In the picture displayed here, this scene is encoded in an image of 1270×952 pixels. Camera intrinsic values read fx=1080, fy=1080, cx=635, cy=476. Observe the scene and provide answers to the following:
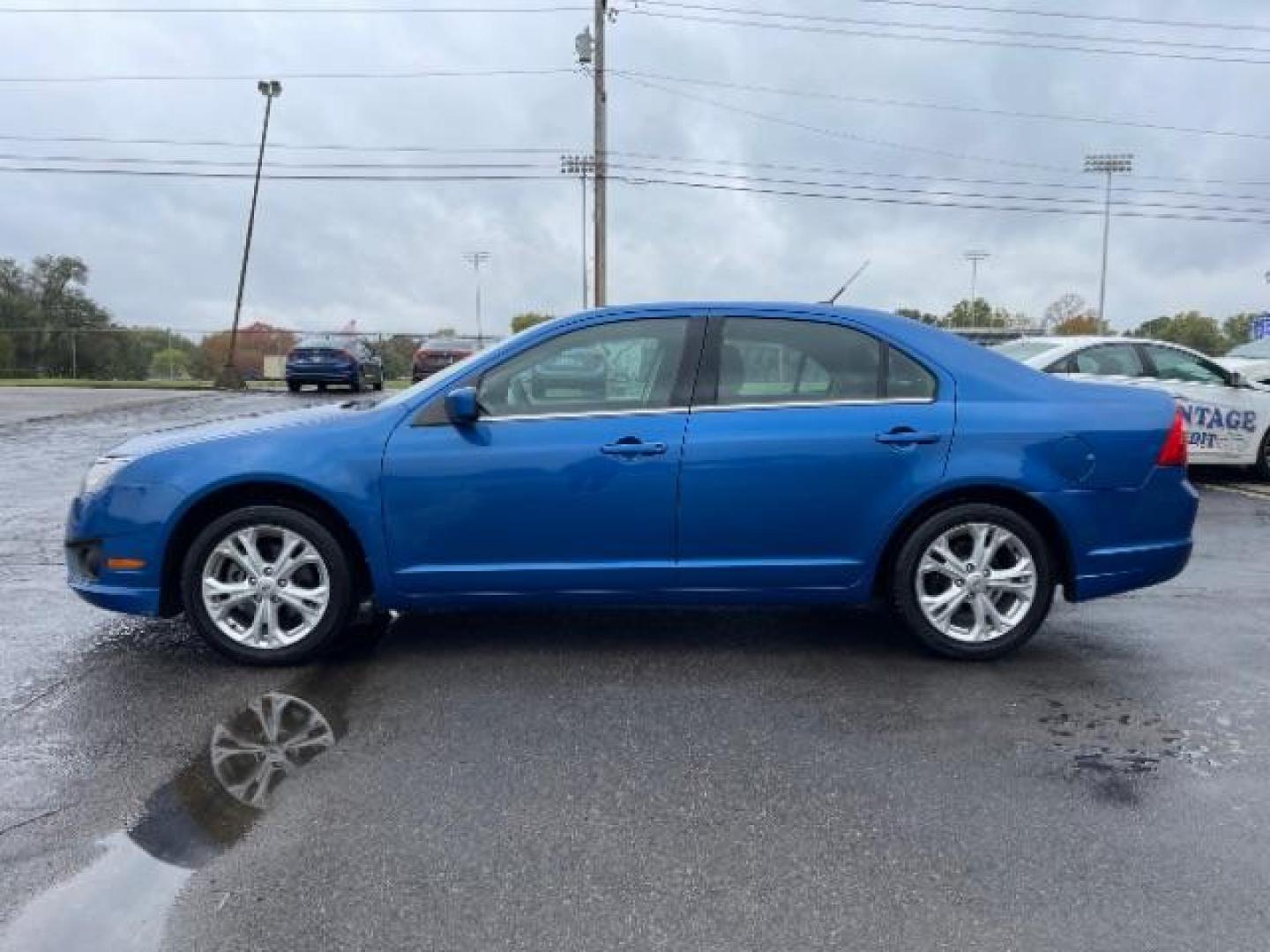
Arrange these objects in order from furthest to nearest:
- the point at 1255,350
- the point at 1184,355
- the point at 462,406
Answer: the point at 1255,350 → the point at 1184,355 → the point at 462,406

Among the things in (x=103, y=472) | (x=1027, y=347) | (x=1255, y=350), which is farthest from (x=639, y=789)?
(x=1255, y=350)

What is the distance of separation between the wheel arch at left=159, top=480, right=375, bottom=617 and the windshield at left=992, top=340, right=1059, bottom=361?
7864 mm

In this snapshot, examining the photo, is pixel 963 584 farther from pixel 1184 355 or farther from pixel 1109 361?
pixel 1184 355

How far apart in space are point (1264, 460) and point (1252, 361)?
3.16m

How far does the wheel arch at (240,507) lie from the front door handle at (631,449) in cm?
115

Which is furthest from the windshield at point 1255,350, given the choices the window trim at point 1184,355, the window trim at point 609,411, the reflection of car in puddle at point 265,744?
the reflection of car in puddle at point 265,744

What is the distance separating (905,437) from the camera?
4.76 metres

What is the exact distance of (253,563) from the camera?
473 centimetres

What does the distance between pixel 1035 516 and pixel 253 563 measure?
3.51 metres

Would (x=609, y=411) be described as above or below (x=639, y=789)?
above

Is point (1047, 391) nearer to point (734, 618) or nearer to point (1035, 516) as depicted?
point (1035, 516)

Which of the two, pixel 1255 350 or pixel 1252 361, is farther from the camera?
pixel 1255 350

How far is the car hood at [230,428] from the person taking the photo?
4.77m

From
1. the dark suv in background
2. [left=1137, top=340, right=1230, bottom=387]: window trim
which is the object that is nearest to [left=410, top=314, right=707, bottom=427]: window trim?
[left=1137, top=340, right=1230, bottom=387]: window trim
